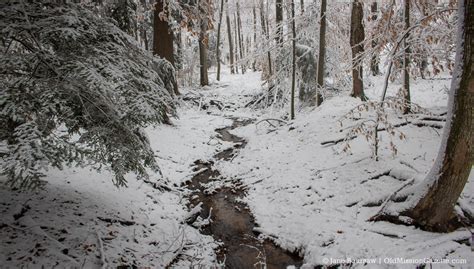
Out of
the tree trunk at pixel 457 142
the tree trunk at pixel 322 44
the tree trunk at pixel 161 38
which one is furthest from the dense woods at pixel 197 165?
the tree trunk at pixel 161 38

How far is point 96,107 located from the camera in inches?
161

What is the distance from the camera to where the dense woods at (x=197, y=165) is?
12.3 ft

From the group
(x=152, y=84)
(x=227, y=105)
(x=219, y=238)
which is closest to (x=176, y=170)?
(x=219, y=238)

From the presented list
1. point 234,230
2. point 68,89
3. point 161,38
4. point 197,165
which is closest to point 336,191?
point 234,230

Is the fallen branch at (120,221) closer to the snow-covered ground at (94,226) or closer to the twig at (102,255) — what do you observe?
the snow-covered ground at (94,226)

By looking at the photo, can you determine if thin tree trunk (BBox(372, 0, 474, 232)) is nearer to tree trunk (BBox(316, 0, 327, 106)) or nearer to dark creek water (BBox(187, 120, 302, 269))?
dark creek water (BBox(187, 120, 302, 269))

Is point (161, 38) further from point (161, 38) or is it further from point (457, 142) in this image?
point (457, 142)

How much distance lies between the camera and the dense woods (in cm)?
374

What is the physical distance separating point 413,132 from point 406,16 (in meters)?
3.08

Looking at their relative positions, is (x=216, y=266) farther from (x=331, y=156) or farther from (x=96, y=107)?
(x=331, y=156)

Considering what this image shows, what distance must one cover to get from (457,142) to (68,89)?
5.07 metres

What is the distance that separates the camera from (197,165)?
9.73 m

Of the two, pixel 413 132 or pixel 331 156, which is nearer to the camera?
pixel 413 132

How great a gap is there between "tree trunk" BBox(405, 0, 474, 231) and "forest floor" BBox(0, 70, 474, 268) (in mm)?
417
